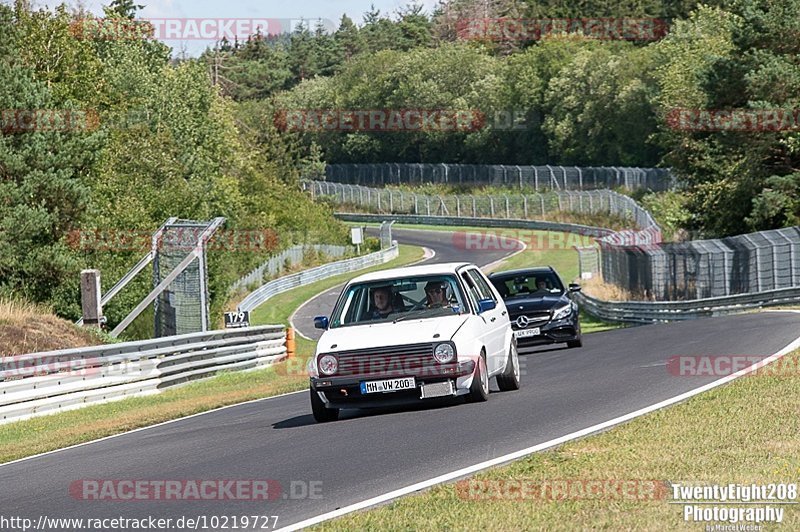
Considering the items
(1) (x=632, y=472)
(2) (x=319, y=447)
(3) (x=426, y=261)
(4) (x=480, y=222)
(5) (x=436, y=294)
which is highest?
(5) (x=436, y=294)

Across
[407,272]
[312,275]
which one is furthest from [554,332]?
[312,275]

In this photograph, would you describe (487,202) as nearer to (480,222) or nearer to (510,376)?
(480,222)

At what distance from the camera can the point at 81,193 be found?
45531 mm

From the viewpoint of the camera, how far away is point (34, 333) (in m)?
27.4

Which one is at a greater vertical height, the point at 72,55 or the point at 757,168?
the point at 72,55

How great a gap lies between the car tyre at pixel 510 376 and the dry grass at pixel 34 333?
41.5ft

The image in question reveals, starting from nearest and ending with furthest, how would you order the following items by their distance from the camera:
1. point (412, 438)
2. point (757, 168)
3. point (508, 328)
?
1. point (412, 438)
2. point (508, 328)
3. point (757, 168)

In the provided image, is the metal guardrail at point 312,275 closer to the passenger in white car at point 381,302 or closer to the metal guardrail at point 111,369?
the metal guardrail at point 111,369

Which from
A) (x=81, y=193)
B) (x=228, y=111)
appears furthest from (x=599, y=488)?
(x=228, y=111)

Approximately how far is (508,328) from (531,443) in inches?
208

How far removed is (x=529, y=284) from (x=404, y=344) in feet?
41.3

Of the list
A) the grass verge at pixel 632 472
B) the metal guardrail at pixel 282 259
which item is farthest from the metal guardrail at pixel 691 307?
the metal guardrail at pixel 282 259

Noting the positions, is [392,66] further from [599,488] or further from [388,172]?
[599,488]

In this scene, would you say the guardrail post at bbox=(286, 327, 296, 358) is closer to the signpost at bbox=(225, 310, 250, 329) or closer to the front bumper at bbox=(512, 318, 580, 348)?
the signpost at bbox=(225, 310, 250, 329)
